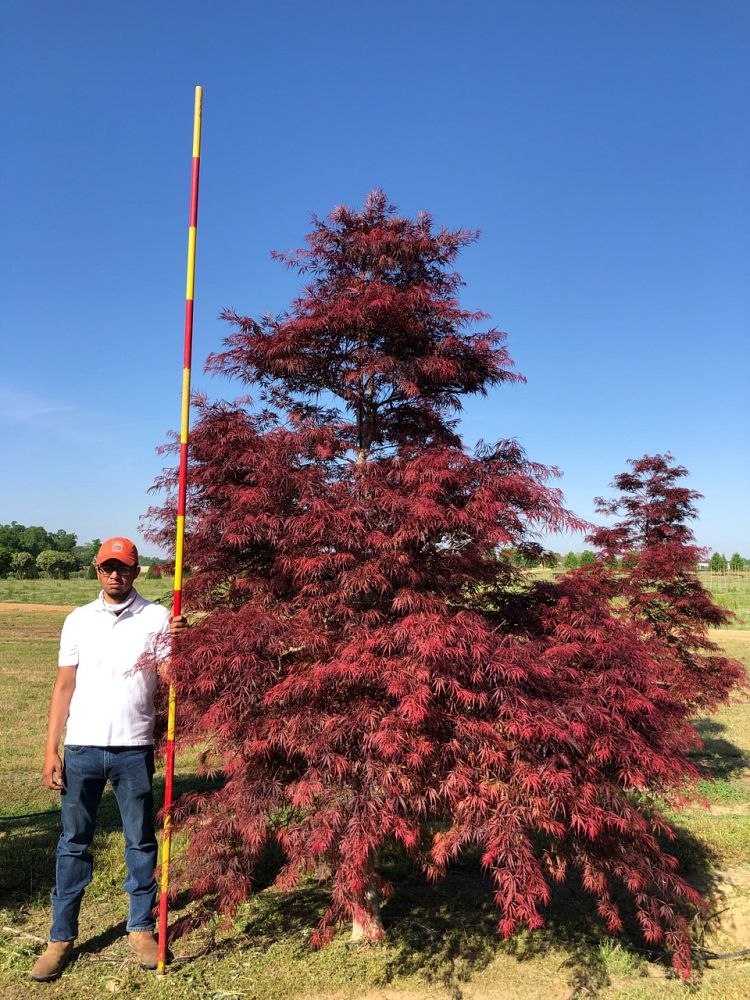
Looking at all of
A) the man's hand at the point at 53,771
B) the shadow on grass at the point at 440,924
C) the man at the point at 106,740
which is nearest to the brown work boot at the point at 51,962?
the man at the point at 106,740

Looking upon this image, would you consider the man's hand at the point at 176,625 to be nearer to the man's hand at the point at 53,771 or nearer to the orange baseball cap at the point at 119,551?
the orange baseball cap at the point at 119,551

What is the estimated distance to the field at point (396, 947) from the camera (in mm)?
3641

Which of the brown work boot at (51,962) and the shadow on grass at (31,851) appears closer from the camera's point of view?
the brown work boot at (51,962)

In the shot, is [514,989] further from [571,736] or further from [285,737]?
[285,737]

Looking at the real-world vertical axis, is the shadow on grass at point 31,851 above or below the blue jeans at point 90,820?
below

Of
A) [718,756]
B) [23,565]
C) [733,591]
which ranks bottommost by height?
[718,756]

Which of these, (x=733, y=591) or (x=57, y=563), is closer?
(x=733, y=591)

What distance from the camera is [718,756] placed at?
379 inches

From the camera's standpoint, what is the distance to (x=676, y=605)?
830 centimetres

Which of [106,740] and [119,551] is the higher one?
[119,551]

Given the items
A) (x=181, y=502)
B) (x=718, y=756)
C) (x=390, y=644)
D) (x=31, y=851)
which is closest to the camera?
(x=390, y=644)

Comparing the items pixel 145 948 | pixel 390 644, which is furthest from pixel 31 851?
pixel 390 644

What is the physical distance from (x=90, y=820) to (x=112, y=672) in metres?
0.81

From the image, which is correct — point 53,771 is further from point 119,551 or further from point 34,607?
point 34,607
